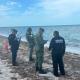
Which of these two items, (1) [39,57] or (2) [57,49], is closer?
(2) [57,49]

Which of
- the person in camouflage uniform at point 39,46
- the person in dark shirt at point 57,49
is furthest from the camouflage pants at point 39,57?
the person in dark shirt at point 57,49

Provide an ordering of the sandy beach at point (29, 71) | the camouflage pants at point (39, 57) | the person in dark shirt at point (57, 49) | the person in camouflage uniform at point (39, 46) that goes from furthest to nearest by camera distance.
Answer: the camouflage pants at point (39, 57) → the person in camouflage uniform at point (39, 46) → the person in dark shirt at point (57, 49) → the sandy beach at point (29, 71)

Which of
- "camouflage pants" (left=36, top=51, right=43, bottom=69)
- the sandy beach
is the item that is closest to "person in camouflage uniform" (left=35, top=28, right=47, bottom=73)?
"camouflage pants" (left=36, top=51, right=43, bottom=69)

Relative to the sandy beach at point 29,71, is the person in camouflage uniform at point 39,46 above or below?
above

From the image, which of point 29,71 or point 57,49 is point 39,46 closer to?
point 57,49

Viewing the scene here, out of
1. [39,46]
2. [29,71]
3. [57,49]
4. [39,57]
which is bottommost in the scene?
[29,71]

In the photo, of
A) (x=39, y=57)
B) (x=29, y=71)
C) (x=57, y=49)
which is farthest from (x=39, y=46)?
(x=29, y=71)

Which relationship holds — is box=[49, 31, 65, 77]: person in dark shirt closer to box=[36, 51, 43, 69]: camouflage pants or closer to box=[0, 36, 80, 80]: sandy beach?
box=[0, 36, 80, 80]: sandy beach

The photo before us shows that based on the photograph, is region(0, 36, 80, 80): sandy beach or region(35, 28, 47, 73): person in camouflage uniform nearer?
region(0, 36, 80, 80): sandy beach

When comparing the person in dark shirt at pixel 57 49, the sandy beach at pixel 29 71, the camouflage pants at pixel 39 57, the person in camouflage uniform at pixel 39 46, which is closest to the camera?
the sandy beach at pixel 29 71

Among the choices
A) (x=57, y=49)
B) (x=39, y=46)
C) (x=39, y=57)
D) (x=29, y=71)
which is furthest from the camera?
(x=29, y=71)

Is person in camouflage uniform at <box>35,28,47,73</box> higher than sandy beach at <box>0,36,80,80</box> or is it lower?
higher

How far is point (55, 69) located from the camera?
13930mm

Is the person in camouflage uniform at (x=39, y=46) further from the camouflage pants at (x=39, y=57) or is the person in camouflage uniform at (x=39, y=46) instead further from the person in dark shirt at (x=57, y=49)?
the person in dark shirt at (x=57, y=49)
